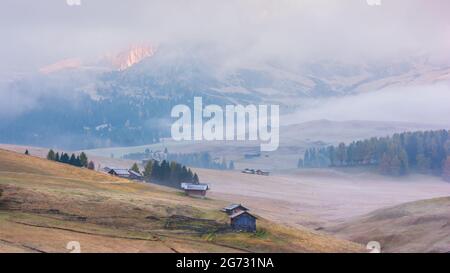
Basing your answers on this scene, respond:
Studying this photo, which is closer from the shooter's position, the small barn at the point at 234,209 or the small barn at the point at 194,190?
the small barn at the point at 234,209

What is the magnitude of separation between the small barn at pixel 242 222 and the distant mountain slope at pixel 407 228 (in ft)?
63.5

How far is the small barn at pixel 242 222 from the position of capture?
9631 cm

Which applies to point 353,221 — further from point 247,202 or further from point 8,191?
point 8,191

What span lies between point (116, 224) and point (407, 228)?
47.7 metres

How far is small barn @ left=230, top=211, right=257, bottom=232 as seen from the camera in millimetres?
96312

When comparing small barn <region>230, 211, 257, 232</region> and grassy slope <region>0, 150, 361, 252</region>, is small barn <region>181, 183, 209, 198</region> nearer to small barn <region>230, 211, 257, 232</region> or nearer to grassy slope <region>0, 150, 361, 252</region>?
grassy slope <region>0, 150, 361, 252</region>

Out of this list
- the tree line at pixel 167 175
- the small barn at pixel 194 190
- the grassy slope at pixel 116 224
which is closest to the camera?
the grassy slope at pixel 116 224

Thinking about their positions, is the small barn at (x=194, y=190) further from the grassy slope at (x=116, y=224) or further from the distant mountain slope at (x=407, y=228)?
the distant mountain slope at (x=407, y=228)

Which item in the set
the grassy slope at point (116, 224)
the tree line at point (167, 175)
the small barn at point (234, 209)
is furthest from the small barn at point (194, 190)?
the small barn at point (234, 209)

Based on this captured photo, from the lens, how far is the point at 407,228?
111312 millimetres

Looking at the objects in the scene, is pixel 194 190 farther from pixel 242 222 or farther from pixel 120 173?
pixel 242 222

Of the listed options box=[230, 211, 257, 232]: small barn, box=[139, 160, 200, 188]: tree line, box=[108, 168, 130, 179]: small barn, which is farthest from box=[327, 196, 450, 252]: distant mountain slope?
box=[108, 168, 130, 179]: small barn

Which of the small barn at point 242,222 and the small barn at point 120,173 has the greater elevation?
the small barn at point 120,173
